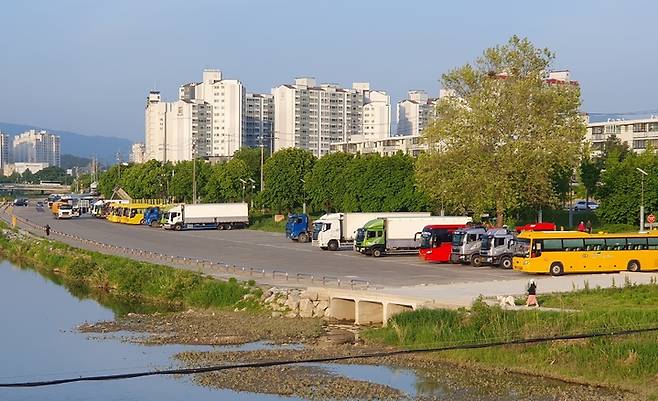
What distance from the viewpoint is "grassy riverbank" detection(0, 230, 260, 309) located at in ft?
128

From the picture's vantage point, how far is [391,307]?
32.6 m

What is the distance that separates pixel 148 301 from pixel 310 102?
15224cm

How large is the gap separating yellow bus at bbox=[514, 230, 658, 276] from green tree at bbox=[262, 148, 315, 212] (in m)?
44.8

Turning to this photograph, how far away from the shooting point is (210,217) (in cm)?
Result: 8469

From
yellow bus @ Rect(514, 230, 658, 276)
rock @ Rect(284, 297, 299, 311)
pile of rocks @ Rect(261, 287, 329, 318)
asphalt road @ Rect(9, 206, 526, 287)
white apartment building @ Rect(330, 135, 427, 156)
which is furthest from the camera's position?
white apartment building @ Rect(330, 135, 427, 156)

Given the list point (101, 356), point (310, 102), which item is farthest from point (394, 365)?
point (310, 102)

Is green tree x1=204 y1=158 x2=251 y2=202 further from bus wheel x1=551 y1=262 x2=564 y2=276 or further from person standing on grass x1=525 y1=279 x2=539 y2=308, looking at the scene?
person standing on grass x1=525 y1=279 x2=539 y2=308

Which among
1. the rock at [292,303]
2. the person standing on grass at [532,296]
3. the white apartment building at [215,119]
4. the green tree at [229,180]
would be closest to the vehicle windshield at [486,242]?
the rock at [292,303]

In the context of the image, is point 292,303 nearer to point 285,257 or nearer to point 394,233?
point 285,257

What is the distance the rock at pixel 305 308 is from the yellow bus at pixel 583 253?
424 inches

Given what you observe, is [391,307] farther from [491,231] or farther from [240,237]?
[240,237]

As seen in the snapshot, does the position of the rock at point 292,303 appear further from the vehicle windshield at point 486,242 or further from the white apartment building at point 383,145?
the white apartment building at point 383,145

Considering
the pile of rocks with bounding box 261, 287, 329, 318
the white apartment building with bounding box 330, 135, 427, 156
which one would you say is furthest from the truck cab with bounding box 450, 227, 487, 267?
the white apartment building with bounding box 330, 135, 427, 156

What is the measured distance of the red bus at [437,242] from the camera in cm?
5000
